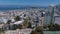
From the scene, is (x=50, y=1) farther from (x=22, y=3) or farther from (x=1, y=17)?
(x=1, y=17)

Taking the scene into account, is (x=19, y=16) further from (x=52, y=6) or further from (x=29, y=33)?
(x=52, y=6)

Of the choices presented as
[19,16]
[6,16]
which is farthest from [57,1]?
[6,16]

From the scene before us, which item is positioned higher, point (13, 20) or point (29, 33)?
point (13, 20)

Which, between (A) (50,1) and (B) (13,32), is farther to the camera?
(A) (50,1)

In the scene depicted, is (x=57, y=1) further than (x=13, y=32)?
Yes

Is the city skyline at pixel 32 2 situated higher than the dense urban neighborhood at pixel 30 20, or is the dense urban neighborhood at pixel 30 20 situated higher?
the city skyline at pixel 32 2

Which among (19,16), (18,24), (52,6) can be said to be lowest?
(18,24)

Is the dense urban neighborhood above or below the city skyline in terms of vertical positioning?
below

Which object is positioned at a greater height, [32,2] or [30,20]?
[32,2]

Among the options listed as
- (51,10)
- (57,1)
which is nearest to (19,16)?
(51,10)
